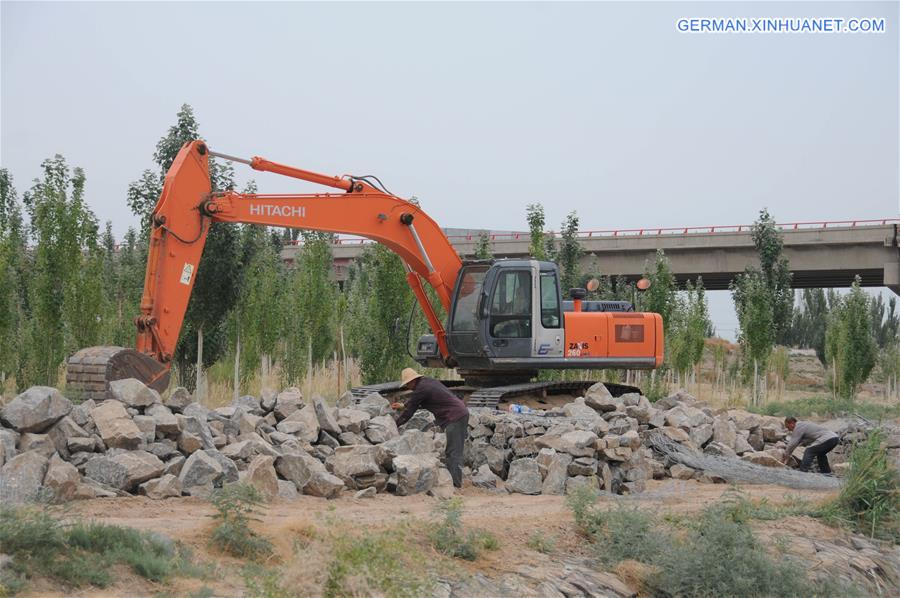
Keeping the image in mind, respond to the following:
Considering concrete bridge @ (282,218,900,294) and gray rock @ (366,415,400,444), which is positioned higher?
concrete bridge @ (282,218,900,294)

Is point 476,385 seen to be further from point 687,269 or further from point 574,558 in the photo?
point 687,269

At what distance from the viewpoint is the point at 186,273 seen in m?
13.6

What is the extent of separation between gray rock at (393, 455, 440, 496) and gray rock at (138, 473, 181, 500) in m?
2.90

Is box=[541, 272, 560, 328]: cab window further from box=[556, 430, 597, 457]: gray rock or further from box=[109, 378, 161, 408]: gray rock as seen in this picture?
box=[109, 378, 161, 408]: gray rock

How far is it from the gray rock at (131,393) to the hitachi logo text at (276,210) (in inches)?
141

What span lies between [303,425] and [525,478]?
3.27 meters

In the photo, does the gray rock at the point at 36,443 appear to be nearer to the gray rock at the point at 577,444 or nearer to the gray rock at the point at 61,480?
the gray rock at the point at 61,480

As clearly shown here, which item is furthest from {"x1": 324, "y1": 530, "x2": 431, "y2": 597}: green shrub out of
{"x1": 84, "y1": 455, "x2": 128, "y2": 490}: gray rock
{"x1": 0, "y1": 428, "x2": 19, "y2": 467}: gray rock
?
{"x1": 0, "y1": 428, "x2": 19, "y2": 467}: gray rock

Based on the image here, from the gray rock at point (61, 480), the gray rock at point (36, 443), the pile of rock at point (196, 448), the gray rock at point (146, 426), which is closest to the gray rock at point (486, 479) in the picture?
the pile of rock at point (196, 448)

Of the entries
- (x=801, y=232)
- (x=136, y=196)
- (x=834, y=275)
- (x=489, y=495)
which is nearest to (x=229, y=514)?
(x=489, y=495)

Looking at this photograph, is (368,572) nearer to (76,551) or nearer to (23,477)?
(76,551)

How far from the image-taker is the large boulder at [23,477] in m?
9.50

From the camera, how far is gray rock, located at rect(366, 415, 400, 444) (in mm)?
13969

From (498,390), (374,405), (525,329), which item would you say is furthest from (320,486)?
(525,329)
